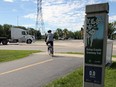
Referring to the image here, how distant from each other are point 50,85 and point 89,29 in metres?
2.76

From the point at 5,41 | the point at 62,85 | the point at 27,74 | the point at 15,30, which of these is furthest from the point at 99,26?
the point at 15,30

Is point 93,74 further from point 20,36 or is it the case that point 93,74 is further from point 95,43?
point 20,36

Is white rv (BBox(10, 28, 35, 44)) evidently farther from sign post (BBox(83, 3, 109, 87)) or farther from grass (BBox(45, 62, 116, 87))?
sign post (BBox(83, 3, 109, 87))

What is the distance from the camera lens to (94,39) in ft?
17.3

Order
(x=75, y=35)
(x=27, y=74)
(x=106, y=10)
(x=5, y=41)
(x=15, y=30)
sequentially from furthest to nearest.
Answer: (x=75, y=35)
(x=15, y=30)
(x=5, y=41)
(x=27, y=74)
(x=106, y=10)

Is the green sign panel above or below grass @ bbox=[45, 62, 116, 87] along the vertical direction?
above

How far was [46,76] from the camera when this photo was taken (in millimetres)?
9109

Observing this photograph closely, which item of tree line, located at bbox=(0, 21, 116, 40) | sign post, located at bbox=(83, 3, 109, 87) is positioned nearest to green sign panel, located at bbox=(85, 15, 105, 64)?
sign post, located at bbox=(83, 3, 109, 87)

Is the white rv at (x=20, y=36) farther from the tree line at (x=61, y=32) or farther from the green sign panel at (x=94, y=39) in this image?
the tree line at (x=61, y=32)

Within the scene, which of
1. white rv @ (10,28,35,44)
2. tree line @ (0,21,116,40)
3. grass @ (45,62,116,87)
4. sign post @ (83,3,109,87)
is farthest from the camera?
tree line @ (0,21,116,40)

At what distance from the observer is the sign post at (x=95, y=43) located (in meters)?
5.18

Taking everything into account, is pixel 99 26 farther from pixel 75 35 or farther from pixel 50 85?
pixel 75 35

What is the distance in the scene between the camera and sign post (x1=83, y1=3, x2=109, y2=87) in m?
5.18

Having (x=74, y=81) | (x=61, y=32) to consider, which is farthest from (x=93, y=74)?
(x=61, y=32)
